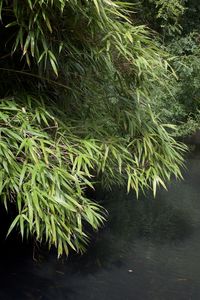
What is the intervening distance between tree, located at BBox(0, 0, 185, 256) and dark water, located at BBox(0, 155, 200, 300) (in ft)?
0.81

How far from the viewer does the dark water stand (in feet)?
8.66

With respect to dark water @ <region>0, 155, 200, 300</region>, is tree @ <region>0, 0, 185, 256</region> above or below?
above

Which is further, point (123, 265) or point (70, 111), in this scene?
point (123, 265)

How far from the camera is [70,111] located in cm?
286

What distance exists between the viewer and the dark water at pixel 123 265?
2.64 metres

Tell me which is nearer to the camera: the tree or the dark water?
the tree

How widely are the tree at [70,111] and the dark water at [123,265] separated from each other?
0.25m

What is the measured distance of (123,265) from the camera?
2990 mm

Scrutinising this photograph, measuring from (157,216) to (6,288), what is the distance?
165 cm

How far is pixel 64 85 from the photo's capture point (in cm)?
275

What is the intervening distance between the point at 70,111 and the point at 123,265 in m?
1.06

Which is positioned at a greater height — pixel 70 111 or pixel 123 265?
pixel 70 111

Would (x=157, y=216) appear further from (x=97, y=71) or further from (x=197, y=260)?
(x=97, y=71)

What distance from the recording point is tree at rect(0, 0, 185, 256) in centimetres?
225
